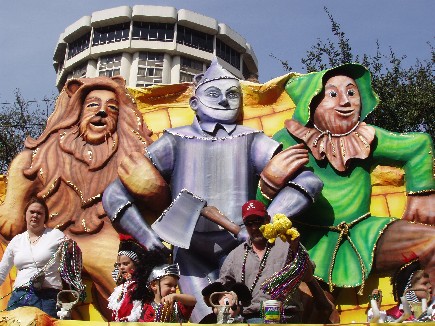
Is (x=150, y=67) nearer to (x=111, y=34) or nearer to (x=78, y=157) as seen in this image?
(x=111, y=34)

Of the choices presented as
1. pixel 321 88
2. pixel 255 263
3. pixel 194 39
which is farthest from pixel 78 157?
pixel 194 39

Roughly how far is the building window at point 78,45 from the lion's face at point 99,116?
2165cm

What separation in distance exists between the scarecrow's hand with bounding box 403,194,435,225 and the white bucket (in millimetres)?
2318

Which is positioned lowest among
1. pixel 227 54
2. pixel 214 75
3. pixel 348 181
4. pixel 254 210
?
pixel 254 210

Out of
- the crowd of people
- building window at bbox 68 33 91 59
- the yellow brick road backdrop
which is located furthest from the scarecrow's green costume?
building window at bbox 68 33 91 59

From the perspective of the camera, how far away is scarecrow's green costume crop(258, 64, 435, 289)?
528 cm

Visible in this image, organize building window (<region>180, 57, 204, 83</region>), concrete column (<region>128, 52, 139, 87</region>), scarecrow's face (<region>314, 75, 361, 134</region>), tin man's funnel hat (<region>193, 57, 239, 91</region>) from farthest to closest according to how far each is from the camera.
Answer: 1. building window (<region>180, 57, 204, 83</region>)
2. concrete column (<region>128, 52, 139, 87</region>)
3. tin man's funnel hat (<region>193, 57, 239, 91</region>)
4. scarecrow's face (<region>314, 75, 361, 134</region>)

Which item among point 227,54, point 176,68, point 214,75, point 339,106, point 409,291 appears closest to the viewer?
point 409,291

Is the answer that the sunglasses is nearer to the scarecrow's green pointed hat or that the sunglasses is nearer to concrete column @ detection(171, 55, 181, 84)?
the scarecrow's green pointed hat

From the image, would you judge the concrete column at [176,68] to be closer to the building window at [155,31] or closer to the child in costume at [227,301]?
the building window at [155,31]

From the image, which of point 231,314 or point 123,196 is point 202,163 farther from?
point 231,314

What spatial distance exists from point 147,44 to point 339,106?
2211 cm

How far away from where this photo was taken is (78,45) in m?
28.0

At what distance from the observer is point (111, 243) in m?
5.70
